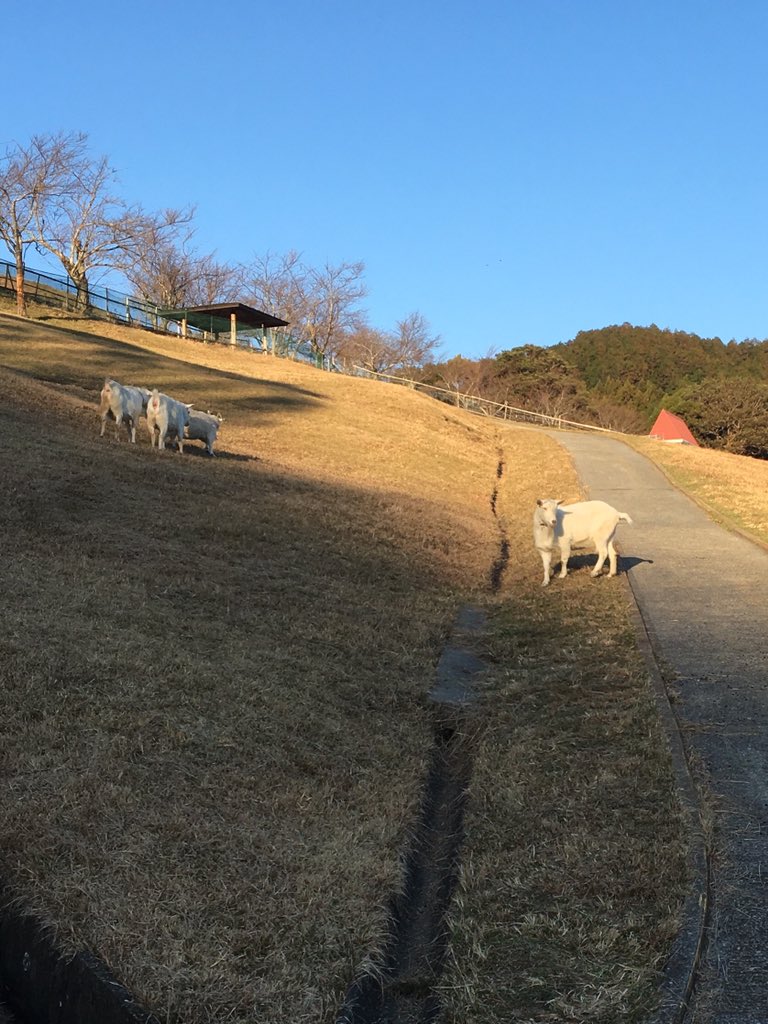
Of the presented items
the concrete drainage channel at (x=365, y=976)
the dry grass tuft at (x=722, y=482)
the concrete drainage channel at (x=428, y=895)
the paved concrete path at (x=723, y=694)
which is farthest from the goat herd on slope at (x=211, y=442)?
the concrete drainage channel at (x=365, y=976)

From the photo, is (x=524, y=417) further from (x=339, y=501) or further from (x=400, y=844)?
(x=400, y=844)

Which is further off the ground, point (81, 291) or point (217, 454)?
point (81, 291)

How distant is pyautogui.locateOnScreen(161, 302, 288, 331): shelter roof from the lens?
44250 millimetres

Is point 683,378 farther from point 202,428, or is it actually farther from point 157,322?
point 202,428

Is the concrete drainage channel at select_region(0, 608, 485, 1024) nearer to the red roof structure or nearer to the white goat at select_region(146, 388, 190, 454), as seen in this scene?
the white goat at select_region(146, 388, 190, 454)

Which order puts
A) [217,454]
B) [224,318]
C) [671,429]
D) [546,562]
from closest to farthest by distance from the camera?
1. [546,562]
2. [217,454]
3. [671,429]
4. [224,318]

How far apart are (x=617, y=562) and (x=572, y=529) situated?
4.47 feet

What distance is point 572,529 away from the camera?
385 inches

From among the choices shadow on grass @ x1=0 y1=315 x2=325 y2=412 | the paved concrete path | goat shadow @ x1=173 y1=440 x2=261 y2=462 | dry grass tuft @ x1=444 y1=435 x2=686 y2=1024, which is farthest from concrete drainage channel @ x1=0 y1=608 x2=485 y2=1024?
shadow on grass @ x1=0 y1=315 x2=325 y2=412

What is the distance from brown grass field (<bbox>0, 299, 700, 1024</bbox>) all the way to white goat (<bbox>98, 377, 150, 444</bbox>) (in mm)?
3313

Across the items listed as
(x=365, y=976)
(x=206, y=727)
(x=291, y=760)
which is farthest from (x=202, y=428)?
(x=365, y=976)

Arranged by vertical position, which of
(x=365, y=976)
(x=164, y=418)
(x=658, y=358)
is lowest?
(x=365, y=976)

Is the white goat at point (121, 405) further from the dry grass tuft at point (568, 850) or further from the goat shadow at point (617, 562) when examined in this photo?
the dry grass tuft at point (568, 850)

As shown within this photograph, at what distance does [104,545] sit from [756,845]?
627cm
